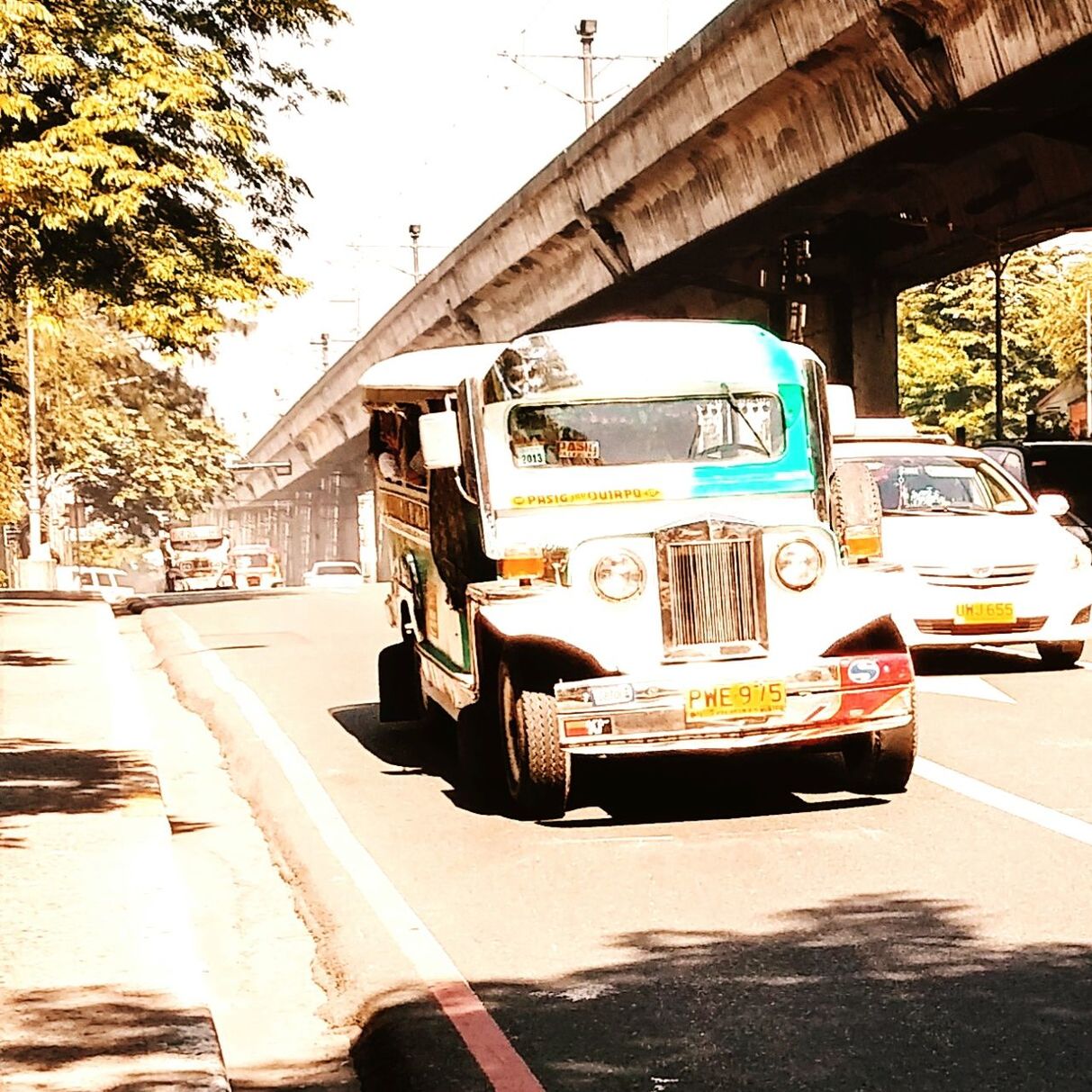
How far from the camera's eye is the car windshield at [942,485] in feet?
57.5

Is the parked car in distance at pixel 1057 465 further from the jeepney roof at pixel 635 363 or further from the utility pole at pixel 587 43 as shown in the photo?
the utility pole at pixel 587 43

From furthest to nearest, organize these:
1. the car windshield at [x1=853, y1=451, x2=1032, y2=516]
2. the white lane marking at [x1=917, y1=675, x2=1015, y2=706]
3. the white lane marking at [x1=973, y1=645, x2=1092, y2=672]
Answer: the car windshield at [x1=853, y1=451, x2=1032, y2=516], the white lane marking at [x1=973, y1=645, x2=1092, y2=672], the white lane marking at [x1=917, y1=675, x2=1015, y2=706]

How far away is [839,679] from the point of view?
9.95 m

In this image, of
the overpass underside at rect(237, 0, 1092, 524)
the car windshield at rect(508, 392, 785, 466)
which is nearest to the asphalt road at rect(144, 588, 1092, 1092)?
the car windshield at rect(508, 392, 785, 466)

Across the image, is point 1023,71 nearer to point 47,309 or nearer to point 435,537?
point 435,537

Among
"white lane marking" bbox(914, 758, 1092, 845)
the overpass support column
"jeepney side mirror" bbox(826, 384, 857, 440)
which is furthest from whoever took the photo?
the overpass support column

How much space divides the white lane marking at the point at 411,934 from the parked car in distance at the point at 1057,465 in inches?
472

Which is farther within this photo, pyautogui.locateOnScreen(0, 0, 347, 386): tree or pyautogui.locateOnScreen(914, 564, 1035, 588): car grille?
pyautogui.locateOnScreen(0, 0, 347, 386): tree

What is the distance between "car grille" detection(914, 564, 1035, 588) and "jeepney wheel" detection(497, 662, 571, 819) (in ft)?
21.5

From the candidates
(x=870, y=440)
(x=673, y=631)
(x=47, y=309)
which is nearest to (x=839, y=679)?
(x=673, y=631)

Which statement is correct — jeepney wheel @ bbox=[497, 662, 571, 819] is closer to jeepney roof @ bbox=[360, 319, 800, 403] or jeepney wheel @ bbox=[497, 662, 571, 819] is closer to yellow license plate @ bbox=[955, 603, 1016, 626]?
jeepney roof @ bbox=[360, 319, 800, 403]

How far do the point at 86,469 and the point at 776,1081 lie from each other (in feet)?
239

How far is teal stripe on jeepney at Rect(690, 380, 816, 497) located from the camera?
1081 centimetres

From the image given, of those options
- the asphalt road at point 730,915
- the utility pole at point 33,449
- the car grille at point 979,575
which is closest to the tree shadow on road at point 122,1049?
the asphalt road at point 730,915
